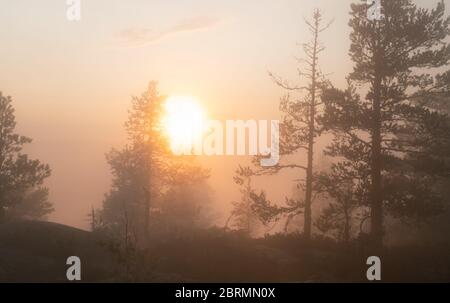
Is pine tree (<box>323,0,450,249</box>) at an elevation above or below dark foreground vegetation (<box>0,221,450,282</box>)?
above

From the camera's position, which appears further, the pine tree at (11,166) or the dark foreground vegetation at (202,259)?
the pine tree at (11,166)

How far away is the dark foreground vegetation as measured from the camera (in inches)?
733

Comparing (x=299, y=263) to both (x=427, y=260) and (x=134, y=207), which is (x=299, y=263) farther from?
(x=134, y=207)

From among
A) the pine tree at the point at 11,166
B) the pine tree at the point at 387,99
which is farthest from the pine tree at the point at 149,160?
the pine tree at the point at 387,99

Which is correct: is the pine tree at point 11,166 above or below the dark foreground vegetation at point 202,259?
above

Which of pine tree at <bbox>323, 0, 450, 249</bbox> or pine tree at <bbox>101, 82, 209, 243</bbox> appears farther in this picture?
pine tree at <bbox>101, 82, 209, 243</bbox>

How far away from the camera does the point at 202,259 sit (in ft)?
67.3

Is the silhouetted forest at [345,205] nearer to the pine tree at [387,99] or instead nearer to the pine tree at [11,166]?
the pine tree at [387,99]

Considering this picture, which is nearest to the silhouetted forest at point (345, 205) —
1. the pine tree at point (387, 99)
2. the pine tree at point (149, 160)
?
the pine tree at point (387, 99)

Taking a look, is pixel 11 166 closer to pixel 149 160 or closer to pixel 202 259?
pixel 149 160

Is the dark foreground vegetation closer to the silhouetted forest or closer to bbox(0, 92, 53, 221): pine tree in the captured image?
the silhouetted forest

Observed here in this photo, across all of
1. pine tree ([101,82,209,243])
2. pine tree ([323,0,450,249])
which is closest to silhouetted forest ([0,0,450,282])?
pine tree ([323,0,450,249])

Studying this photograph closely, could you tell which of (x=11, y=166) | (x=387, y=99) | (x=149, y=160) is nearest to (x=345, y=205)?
(x=387, y=99)

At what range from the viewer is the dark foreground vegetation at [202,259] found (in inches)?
733
